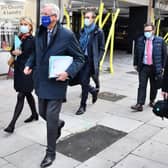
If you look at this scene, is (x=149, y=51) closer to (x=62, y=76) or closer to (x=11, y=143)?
(x=62, y=76)

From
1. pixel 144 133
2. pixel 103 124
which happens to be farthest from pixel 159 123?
pixel 103 124

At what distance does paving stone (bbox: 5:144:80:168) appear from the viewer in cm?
349

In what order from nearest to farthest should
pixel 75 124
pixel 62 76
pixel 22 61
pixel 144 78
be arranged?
pixel 62 76
pixel 22 61
pixel 75 124
pixel 144 78

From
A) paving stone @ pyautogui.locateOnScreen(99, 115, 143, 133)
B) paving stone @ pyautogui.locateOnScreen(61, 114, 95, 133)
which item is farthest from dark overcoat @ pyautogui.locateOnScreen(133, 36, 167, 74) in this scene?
paving stone @ pyautogui.locateOnScreen(61, 114, 95, 133)

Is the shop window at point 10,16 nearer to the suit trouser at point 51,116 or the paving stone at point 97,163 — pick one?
the suit trouser at point 51,116

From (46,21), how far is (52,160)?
1499mm

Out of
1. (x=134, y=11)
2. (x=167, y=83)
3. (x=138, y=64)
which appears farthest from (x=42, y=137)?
(x=134, y=11)

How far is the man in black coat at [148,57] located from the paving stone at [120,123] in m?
0.69

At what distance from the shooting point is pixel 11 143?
13.3 feet

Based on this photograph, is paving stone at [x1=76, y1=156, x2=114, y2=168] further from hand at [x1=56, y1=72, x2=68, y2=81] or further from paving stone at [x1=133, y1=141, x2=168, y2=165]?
hand at [x1=56, y1=72, x2=68, y2=81]

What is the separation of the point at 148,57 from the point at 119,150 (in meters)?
2.28

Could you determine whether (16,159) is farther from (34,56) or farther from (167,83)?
(167,83)

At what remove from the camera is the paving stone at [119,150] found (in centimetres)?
379

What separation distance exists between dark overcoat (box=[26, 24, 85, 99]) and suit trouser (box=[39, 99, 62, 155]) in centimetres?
8
